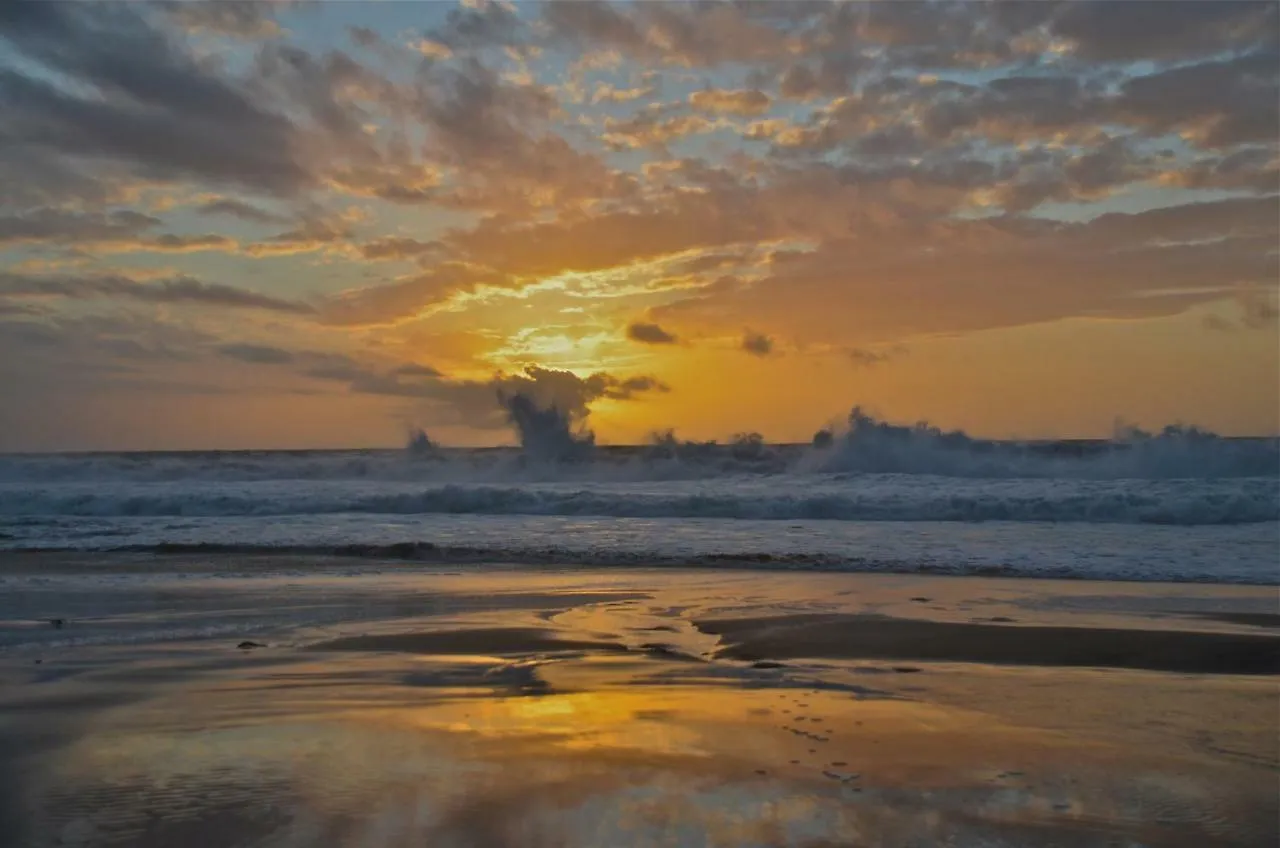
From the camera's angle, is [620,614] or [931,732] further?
[620,614]

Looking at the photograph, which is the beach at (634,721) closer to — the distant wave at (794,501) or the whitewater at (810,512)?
the whitewater at (810,512)

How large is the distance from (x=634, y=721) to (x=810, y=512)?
1595cm

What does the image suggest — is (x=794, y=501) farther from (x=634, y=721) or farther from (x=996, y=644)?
(x=634, y=721)

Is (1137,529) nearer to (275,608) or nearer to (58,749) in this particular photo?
(275,608)

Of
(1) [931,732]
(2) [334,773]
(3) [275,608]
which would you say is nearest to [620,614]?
(3) [275,608]

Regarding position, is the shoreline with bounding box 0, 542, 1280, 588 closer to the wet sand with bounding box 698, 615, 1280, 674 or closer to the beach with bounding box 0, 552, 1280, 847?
the beach with bounding box 0, 552, 1280, 847

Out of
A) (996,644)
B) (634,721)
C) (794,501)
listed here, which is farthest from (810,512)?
(634,721)

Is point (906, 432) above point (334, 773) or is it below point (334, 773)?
above

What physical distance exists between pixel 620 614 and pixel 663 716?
3.72 m

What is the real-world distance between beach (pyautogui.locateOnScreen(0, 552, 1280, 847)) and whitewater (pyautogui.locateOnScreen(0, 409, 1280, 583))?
4.24m

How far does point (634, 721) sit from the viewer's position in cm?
→ 510

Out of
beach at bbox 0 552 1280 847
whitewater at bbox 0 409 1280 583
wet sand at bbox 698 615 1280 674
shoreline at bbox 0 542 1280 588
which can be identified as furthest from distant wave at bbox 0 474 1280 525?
wet sand at bbox 698 615 1280 674

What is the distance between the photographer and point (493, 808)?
379 centimetres

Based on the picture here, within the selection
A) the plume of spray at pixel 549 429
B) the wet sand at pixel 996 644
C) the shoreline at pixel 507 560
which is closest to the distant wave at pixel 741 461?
the plume of spray at pixel 549 429
